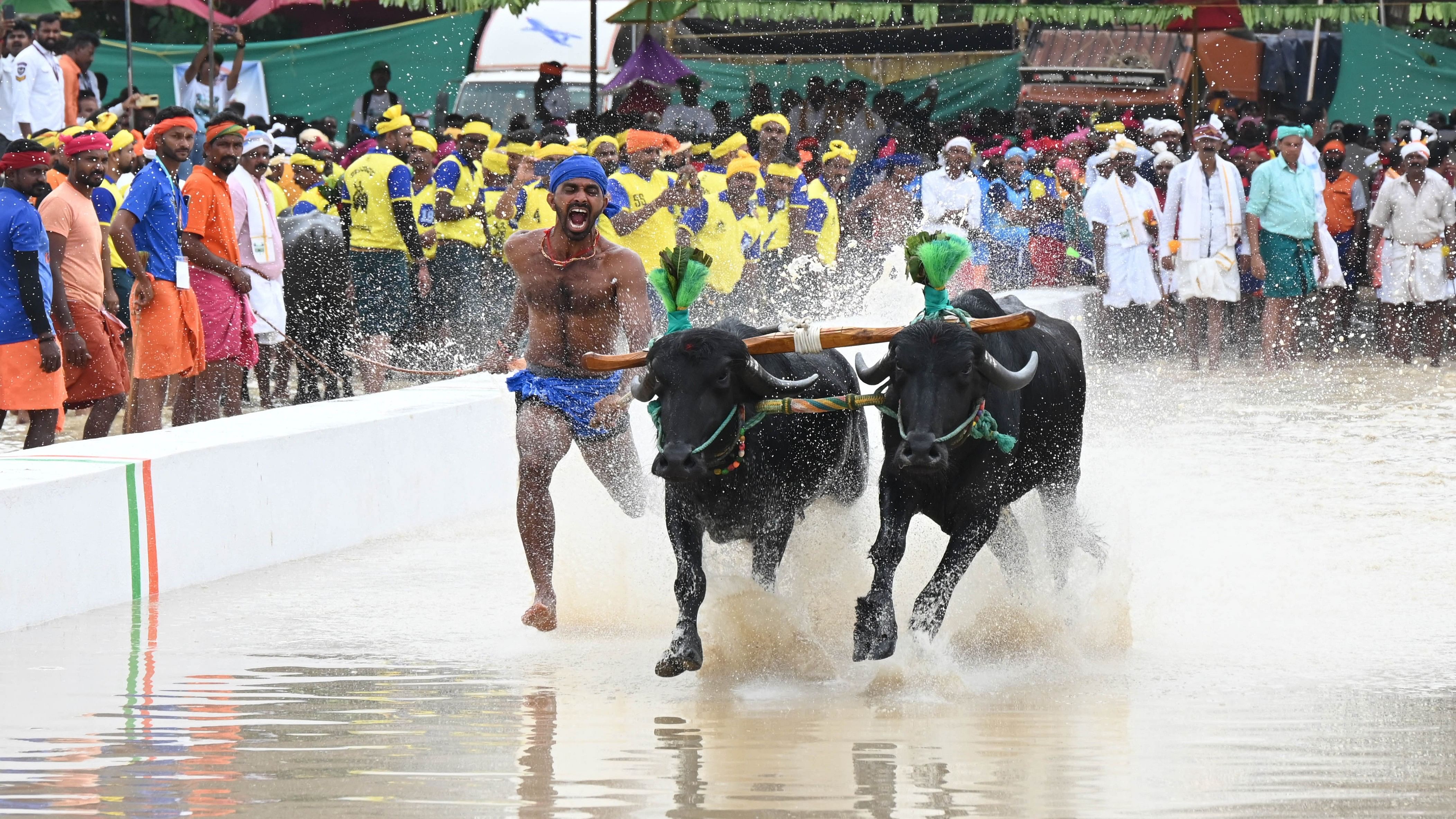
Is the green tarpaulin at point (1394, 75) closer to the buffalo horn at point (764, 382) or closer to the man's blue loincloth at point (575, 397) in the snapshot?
the man's blue loincloth at point (575, 397)

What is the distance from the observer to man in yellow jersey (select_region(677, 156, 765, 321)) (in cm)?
1567

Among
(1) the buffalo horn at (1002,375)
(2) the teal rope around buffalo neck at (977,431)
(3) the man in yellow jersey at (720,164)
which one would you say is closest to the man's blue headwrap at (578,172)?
(2) the teal rope around buffalo neck at (977,431)

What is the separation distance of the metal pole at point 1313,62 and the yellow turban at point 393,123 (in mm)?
15418

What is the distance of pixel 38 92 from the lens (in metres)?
17.4

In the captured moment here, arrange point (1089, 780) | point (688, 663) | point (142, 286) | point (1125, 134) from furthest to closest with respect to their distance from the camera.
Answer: point (1125, 134) < point (142, 286) < point (688, 663) < point (1089, 780)

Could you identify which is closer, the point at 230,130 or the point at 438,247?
the point at 230,130

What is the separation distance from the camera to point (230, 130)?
11.8m

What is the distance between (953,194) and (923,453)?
12.3 m

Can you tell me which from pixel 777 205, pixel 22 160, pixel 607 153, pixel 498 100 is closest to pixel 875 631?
pixel 22 160

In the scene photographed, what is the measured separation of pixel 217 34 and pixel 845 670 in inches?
799

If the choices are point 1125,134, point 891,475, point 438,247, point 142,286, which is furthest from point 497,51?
point 891,475

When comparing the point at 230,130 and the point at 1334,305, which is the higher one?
the point at 230,130

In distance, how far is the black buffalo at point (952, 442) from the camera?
6676 millimetres

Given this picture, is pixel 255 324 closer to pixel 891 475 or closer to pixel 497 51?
pixel 891 475
